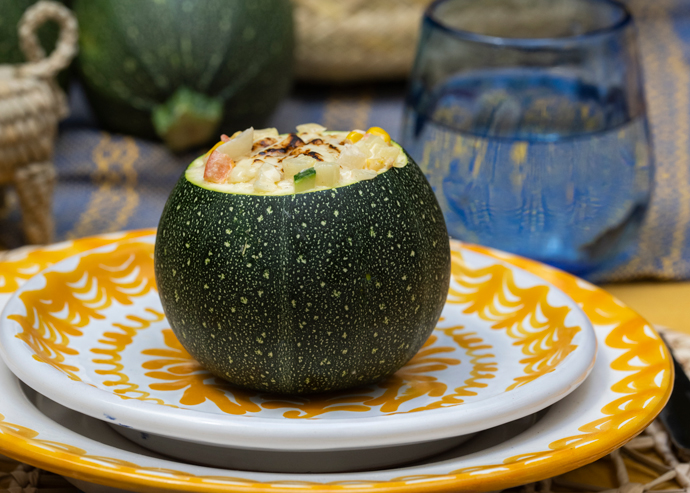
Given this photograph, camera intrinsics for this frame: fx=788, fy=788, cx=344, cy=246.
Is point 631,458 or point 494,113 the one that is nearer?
point 631,458

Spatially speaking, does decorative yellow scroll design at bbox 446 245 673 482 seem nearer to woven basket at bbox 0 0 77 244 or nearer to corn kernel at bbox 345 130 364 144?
corn kernel at bbox 345 130 364 144

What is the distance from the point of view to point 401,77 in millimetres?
1719

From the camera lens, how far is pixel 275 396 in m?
0.63

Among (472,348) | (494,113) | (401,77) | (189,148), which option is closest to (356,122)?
(401,77)

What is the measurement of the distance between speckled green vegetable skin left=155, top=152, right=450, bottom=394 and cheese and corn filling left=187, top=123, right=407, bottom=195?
12 millimetres

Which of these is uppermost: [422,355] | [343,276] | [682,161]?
[343,276]

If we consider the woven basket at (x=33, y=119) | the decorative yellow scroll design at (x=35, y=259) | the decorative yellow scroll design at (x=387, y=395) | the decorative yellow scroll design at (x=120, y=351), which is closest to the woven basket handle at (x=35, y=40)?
the woven basket at (x=33, y=119)

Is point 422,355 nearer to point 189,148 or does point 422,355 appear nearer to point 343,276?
point 343,276

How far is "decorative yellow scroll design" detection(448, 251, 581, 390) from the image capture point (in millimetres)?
649

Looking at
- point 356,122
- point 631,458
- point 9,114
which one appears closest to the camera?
point 631,458

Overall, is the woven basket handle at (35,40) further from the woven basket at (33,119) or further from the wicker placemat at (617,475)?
the wicker placemat at (617,475)

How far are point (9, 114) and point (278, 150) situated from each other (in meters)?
0.63

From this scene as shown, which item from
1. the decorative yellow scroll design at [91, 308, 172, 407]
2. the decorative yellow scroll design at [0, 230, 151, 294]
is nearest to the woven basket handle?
the decorative yellow scroll design at [0, 230, 151, 294]

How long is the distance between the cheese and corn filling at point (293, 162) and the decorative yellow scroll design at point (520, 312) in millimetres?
199
